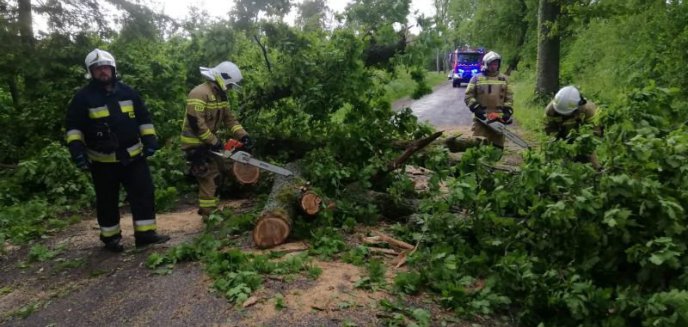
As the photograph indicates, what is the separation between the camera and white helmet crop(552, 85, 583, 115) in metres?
5.13

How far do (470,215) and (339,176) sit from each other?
1.62m

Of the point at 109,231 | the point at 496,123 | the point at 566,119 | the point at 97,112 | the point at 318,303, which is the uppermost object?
the point at 97,112

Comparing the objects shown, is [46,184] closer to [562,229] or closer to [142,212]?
[142,212]

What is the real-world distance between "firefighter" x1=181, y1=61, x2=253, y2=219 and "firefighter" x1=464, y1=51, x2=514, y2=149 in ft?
10.3

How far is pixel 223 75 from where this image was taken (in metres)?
5.43

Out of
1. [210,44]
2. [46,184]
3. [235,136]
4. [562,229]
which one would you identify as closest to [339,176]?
[235,136]

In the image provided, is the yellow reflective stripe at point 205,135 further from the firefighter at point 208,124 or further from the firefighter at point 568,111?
the firefighter at point 568,111

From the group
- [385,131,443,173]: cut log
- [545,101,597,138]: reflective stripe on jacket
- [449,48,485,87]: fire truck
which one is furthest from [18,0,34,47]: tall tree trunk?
[449,48,485,87]: fire truck

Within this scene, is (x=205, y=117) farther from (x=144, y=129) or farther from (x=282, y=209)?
(x=282, y=209)

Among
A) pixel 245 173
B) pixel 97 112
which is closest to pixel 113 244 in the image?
pixel 97 112

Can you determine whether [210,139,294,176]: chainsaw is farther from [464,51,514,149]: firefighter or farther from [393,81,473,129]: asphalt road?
[393,81,473,129]: asphalt road

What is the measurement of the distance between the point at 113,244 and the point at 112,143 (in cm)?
100

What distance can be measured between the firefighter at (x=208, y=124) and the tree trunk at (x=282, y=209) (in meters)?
0.81

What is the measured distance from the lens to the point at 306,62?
20.3ft
